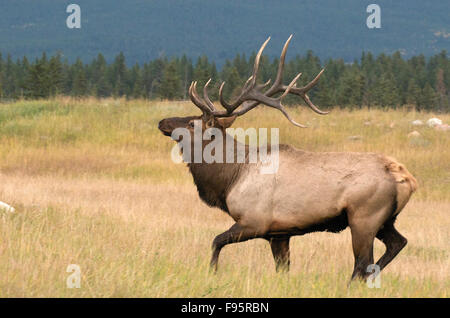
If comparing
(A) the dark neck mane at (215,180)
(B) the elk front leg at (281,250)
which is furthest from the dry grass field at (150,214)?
(A) the dark neck mane at (215,180)

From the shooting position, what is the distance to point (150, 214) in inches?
460

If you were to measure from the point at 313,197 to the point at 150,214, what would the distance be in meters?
4.83

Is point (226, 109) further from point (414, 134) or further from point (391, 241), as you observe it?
point (414, 134)

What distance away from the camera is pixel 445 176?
677 inches

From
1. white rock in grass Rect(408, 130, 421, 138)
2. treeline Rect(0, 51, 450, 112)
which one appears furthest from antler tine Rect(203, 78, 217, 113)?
treeline Rect(0, 51, 450, 112)

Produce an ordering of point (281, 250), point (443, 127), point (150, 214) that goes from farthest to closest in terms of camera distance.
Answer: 1. point (443, 127)
2. point (150, 214)
3. point (281, 250)

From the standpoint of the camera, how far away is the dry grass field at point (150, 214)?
20.3 ft

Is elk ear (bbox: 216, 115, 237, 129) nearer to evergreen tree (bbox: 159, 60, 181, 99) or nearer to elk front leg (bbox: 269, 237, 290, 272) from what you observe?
elk front leg (bbox: 269, 237, 290, 272)

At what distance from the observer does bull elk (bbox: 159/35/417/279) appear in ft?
23.2

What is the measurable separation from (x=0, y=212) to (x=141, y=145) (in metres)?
12.0

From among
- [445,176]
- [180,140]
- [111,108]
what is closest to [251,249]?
[180,140]

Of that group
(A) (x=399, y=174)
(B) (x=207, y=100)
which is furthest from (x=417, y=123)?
(A) (x=399, y=174)

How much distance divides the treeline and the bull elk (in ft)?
196

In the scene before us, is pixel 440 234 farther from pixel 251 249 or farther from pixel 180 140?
pixel 180 140
